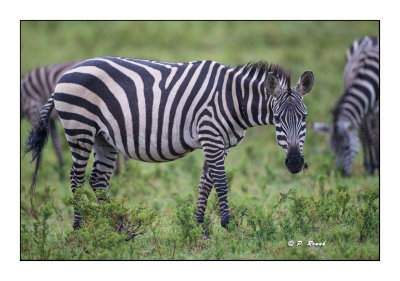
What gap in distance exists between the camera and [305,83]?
20.2ft

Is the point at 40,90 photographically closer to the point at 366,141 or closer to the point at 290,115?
the point at 366,141

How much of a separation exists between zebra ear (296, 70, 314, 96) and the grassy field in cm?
152

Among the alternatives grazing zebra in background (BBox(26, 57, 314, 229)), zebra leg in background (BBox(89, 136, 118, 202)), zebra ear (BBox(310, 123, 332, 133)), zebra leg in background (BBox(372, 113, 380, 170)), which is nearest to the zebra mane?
grazing zebra in background (BBox(26, 57, 314, 229))

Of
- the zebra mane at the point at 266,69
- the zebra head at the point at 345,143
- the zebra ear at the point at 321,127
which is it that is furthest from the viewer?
the zebra ear at the point at 321,127

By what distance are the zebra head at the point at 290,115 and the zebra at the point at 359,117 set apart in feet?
14.1

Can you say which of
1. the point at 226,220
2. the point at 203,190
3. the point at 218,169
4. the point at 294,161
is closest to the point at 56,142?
the point at 203,190

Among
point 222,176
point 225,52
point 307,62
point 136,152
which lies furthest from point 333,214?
point 225,52

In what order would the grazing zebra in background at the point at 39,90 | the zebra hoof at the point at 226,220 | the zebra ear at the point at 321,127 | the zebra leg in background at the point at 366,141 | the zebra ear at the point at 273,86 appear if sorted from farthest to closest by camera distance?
the grazing zebra in background at the point at 39,90 < the zebra ear at the point at 321,127 < the zebra leg in background at the point at 366,141 < the zebra hoof at the point at 226,220 < the zebra ear at the point at 273,86

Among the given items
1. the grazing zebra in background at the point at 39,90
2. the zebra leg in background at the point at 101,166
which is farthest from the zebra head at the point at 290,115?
the grazing zebra in background at the point at 39,90

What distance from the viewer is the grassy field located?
20.8ft

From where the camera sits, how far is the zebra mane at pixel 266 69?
20.6ft

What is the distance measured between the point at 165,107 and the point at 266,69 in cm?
140

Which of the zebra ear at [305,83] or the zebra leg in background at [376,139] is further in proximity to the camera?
the zebra leg in background at [376,139]

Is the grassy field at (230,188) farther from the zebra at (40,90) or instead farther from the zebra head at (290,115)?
the zebra head at (290,115)
